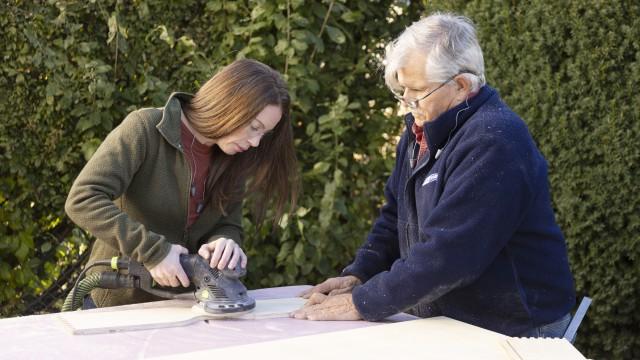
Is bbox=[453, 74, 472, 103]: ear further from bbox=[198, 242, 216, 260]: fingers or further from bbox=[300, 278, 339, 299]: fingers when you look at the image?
bbox=[198, 242, 216, 260]: fingers

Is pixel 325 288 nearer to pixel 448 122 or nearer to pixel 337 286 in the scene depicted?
pixel 337 286

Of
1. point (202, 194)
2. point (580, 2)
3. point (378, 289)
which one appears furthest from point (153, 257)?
point (580, 2)

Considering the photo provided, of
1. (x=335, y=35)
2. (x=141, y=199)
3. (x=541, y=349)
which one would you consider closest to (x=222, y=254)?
(x=141, y=199)

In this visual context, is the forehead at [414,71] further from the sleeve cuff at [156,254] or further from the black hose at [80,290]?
the black hose at [80,290]

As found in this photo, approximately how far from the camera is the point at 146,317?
243 centimetres

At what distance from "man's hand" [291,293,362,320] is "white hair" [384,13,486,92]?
0.73 meters

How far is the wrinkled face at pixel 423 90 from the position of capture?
240 cm

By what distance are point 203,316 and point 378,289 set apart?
54 centimetres

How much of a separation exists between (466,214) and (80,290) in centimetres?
131

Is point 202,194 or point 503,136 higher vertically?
point 503,136

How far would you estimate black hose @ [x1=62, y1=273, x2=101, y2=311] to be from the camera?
8.70ft

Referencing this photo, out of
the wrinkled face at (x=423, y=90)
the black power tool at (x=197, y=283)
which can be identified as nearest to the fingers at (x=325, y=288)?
the black power tool at (x=197, y=283)

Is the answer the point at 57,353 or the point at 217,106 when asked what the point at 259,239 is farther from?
the point at 57,353

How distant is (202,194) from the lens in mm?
2885
